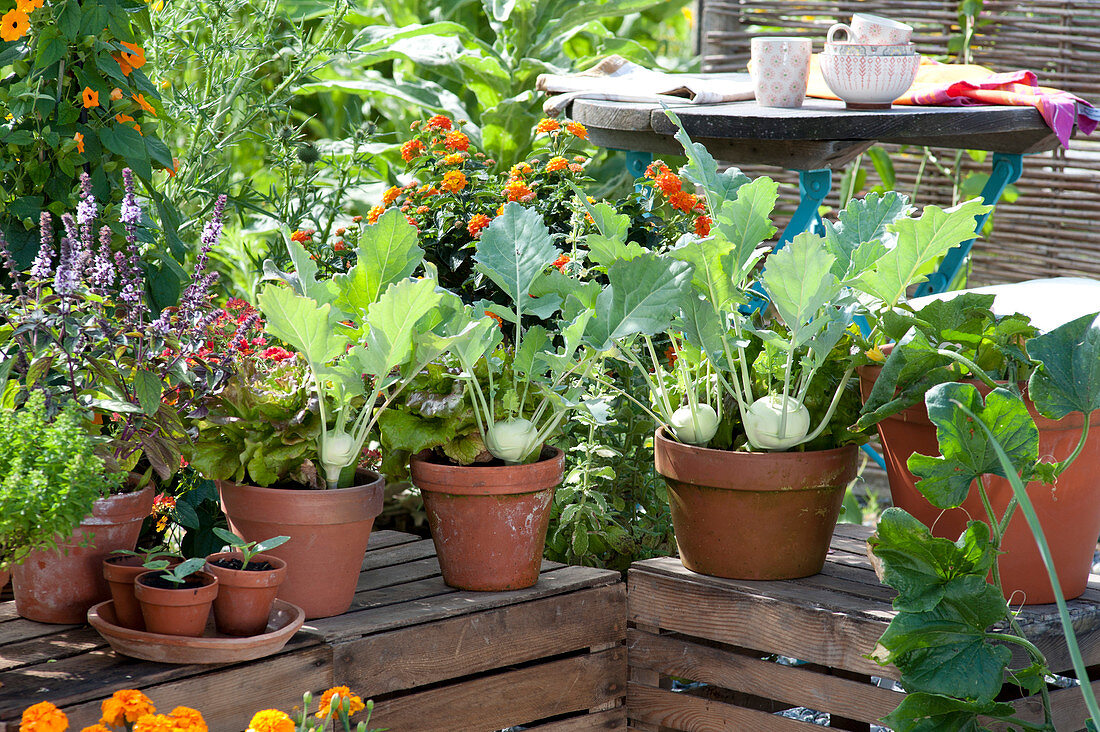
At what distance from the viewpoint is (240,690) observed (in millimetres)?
1367

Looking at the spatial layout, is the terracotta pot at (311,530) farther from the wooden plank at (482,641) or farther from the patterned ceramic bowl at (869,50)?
the patterned ceramic bowl at (869,50)

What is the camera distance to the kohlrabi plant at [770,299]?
1.50 metres

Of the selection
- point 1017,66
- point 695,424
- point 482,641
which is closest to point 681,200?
point 695,424

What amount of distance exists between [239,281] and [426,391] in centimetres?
160

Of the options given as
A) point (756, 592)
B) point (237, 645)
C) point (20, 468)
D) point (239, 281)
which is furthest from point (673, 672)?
Answer: point (239, 281)

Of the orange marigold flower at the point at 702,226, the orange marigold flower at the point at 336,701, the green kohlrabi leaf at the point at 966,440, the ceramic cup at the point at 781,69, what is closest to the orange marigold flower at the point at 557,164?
the orange marigold flower at the point at 702,226

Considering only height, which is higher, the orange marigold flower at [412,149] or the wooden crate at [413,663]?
the orange marigold flower at [412,149]

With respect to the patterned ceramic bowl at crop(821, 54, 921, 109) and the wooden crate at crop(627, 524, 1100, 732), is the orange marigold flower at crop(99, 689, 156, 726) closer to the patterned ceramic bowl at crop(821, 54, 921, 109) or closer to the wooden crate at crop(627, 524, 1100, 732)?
the wooden crate at crop(627, 524, 1100, 732)

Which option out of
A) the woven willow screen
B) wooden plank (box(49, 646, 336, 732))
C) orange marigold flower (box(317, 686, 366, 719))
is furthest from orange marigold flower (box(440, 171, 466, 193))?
the woven willow screen

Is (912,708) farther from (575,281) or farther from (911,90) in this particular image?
(911,90)

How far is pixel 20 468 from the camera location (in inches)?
46.8

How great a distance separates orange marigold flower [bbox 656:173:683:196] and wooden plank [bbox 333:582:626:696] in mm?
788

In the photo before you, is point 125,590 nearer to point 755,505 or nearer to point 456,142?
point 755,505

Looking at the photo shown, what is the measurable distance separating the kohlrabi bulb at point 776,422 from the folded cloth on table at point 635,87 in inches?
38.9
